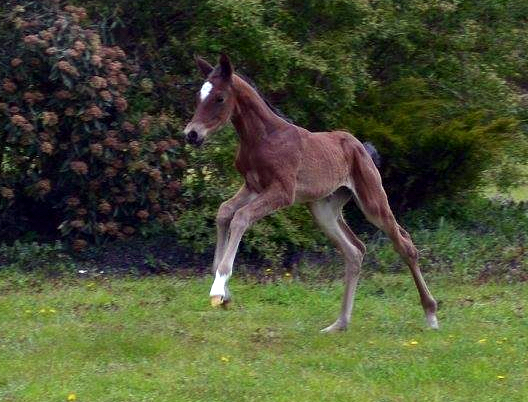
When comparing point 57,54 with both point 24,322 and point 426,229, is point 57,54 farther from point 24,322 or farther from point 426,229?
point 426,229

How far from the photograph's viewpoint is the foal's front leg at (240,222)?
7.78 m

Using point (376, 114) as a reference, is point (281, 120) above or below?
above

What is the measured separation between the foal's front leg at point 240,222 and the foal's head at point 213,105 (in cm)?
64

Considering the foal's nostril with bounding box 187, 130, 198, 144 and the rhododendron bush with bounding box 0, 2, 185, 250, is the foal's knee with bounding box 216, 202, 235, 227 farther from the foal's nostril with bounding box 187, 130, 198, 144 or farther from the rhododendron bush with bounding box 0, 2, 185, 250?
the rhododendron bush with bounding box 0, 2, 185, 250

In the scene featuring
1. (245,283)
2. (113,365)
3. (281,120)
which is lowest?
(245,283)

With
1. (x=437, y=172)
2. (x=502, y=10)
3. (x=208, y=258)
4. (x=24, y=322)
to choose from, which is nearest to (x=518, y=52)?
(x=502, y=10)

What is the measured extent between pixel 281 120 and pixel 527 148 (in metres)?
6.06

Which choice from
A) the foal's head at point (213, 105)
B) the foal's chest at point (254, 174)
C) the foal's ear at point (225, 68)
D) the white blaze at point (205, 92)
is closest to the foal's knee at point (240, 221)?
the foal's chest at point (254, 174)

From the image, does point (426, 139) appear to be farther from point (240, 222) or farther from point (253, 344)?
point (240, 222)

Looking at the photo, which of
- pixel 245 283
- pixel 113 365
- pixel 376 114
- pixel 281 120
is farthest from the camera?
pixel 376 114

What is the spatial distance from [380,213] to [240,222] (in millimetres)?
1653

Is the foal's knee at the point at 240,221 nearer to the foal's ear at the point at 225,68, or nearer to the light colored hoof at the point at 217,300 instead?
the light colored hoof at the point at 217,300

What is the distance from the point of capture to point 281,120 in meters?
9.22

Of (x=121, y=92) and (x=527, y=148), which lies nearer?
(x=121, y=92)
